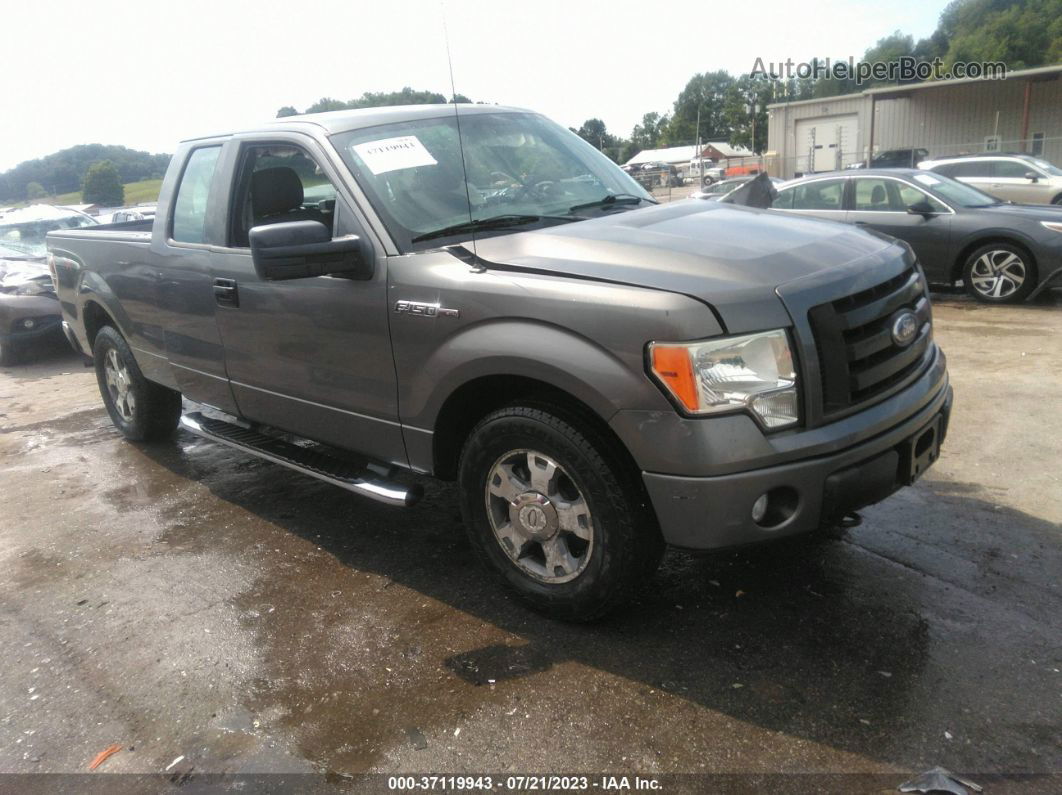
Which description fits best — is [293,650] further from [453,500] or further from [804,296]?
[804,296]

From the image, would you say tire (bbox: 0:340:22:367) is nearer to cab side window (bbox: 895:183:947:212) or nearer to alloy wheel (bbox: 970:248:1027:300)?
cab side window (bbox: 895:183:947:212)

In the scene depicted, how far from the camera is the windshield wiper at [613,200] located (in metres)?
3.80

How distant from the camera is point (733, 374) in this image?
267 centimetres

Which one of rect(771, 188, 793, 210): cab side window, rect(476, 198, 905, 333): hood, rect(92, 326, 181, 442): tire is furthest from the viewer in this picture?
rect(771, 188, 793, 210): cab side window

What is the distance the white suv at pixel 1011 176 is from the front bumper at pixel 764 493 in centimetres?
1603

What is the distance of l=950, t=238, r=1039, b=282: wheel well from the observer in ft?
29.3

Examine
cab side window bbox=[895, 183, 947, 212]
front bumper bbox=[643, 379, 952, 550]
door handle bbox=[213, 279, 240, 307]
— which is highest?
door handle bbox=[213, 279, 240, 307]

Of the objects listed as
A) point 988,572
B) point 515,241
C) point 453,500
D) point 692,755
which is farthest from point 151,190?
point 988,572

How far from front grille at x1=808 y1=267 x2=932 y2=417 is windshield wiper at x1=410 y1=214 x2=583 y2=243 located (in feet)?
4.01

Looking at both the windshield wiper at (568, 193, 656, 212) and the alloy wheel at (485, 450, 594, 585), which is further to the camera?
the windshield wiper at (568, 193, 656, 212)

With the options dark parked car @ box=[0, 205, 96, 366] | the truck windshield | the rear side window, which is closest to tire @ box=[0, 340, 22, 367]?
dark parked car @ box=[0, 205, 96, 366]

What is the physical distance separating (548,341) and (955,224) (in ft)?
26.3

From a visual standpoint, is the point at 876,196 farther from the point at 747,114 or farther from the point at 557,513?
the point at 747,114

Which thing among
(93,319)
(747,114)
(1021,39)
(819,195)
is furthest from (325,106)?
(1021,39)
